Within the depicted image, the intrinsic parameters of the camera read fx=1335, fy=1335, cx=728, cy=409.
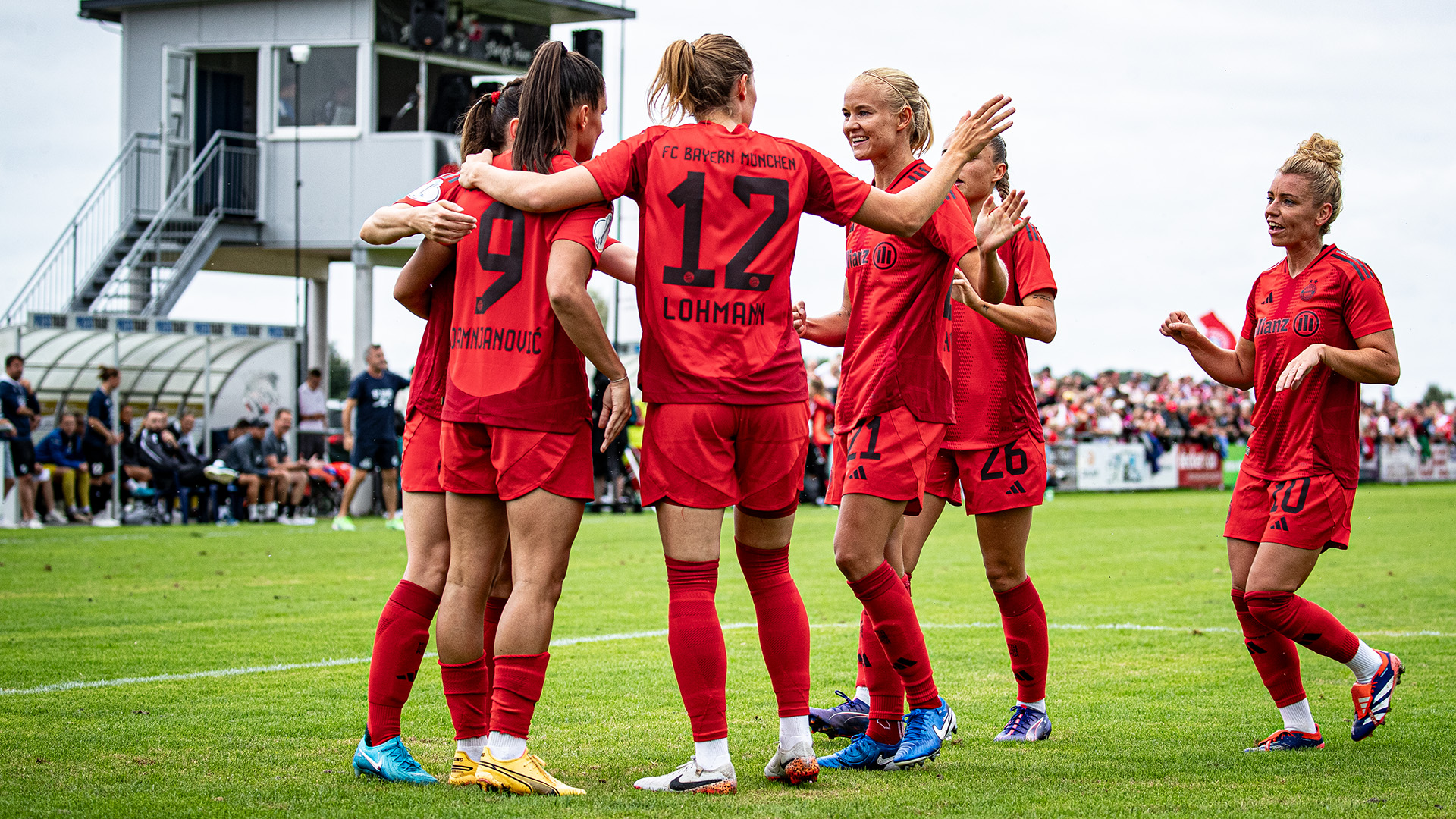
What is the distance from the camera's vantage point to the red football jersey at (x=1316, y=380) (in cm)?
508

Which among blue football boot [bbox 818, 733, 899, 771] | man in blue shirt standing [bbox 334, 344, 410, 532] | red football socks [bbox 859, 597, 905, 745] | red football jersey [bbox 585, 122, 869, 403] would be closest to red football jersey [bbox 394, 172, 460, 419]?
red football jersey [bbox 585, 122, 869, 403]

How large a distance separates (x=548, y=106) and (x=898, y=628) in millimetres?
2092

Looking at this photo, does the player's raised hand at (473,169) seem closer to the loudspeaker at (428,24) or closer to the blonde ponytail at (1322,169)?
the blonde ponytail at (1322,169)

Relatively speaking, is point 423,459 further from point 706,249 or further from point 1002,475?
point 1002,475

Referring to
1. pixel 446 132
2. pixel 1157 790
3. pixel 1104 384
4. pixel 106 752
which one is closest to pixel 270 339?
pixel 446 132

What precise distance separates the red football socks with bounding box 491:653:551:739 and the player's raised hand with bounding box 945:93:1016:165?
84.1 inches

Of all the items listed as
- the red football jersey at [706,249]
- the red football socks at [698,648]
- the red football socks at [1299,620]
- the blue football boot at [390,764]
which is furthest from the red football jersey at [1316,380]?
the blue football boot at [390,764]

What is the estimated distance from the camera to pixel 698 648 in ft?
13.6

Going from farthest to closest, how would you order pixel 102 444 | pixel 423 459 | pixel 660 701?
1. pixel 102 444
2. pixel 660 701
3. pixel 423 459

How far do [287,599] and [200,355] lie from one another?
1286 cm

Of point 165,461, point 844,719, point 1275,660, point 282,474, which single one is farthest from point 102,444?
point 1275,660

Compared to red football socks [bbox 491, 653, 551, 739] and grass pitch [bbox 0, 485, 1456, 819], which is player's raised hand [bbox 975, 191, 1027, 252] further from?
red football socks [bbox 491, 653, 551, 739]

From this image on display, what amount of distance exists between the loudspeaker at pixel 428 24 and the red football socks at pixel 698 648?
22824 millimetres

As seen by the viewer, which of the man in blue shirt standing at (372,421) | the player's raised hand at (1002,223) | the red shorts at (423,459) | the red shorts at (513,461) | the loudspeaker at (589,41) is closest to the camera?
the red shorts at (513,461)
